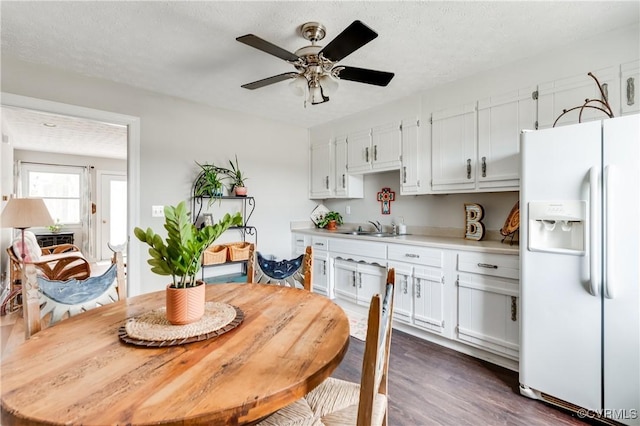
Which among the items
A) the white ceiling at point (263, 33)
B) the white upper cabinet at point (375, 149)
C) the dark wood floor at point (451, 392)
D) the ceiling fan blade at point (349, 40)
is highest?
the white ceiling at point (263, 33)

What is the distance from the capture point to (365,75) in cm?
193

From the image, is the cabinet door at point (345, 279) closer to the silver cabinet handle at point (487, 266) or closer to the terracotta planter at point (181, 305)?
the silver cabinet handle at point (487, 266)

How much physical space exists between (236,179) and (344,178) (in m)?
1.32

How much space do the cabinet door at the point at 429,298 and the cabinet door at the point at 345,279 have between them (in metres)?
0.75

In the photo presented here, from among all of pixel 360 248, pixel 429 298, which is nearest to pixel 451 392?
pixel 429 298

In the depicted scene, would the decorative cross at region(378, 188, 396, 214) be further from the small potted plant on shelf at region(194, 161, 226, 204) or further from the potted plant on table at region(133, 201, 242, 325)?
the potted plant on table at region(133, 201, 242, 325)

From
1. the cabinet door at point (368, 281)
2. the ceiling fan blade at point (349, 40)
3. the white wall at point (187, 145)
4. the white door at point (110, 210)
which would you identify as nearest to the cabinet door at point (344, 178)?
the white wall at point (187, 145)

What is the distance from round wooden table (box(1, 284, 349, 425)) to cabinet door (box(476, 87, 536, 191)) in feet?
6.45

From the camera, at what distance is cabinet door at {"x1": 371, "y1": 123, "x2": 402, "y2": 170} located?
3217 mm

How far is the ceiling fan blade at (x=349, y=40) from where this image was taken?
1434 mm

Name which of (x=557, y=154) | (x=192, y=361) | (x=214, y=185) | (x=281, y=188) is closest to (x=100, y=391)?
(x=192, y=361)

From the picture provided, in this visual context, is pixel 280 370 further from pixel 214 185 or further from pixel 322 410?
pixel 214 185

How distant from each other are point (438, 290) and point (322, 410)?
1.77m

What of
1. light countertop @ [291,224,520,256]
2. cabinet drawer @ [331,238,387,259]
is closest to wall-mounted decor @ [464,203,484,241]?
light countertop @ [291,224,520,256]
